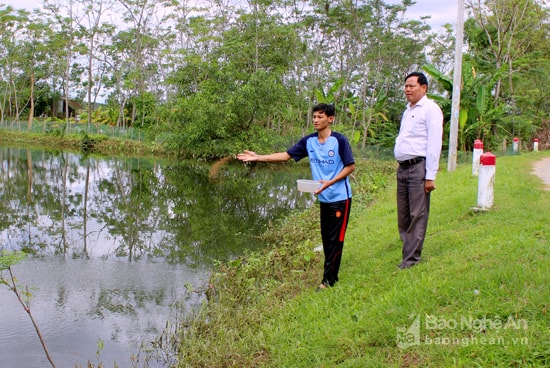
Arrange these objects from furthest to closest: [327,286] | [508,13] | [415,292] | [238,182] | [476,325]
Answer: [508,13]
[238,182]
[327,286]
[415,292]
[476,325]

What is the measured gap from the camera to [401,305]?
3.73 metres

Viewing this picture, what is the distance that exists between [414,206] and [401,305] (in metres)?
1.18

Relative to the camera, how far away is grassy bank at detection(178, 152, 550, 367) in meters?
3.14

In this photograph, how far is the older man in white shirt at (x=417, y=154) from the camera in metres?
4.42

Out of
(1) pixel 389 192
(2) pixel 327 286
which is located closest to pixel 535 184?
(1) pixel 389 192

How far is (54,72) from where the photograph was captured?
45.8 metres

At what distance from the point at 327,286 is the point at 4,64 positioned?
1872 inches

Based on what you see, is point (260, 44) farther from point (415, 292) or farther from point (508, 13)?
point (415, 292)

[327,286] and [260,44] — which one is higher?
[260,44]

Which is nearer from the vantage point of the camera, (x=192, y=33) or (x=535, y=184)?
(x=535, y=184)

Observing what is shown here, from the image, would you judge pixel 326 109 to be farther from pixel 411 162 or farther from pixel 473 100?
pixel 473 100

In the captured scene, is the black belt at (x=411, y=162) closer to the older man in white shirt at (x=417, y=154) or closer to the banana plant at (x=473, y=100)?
the older man in white shirt at (x=417, y=154)

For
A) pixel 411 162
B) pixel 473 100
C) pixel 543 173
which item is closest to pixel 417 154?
pixel 411 162

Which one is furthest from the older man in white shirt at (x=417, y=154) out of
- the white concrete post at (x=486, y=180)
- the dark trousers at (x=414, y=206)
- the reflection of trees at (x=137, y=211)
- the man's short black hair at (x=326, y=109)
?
the reflection of trees at (x=137, y=211)
